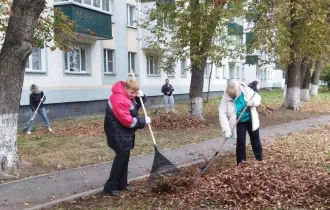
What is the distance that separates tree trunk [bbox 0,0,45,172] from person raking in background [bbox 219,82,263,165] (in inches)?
136

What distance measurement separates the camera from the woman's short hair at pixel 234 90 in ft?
21.9

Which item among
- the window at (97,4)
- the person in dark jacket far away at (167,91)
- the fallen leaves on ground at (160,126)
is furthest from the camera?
the person in dark jacket far away at (167,91)

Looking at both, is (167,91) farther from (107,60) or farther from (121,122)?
(121,122)

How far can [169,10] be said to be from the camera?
13.8m

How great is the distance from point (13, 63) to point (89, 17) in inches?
466

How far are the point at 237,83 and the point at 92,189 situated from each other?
2.79 metres

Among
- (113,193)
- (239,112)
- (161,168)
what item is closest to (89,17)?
(239,112)

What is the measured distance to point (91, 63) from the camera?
2077 cm

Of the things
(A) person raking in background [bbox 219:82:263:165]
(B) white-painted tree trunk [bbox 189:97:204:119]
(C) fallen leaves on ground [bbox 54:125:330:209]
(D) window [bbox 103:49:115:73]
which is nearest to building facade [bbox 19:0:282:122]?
(D) window [bbox 103:49:115:73]

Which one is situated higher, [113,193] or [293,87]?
[293,87]

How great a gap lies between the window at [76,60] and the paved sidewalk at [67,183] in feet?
37.3

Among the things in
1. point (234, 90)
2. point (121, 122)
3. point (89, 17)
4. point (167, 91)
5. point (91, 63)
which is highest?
point (89, 17)

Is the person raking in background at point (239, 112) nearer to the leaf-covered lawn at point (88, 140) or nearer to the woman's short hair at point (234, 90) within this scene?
the woman's short hair at point (234, 90)

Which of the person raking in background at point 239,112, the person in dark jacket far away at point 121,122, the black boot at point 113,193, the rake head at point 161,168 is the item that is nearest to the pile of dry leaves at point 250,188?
Answer: the rake head at point 161,168
